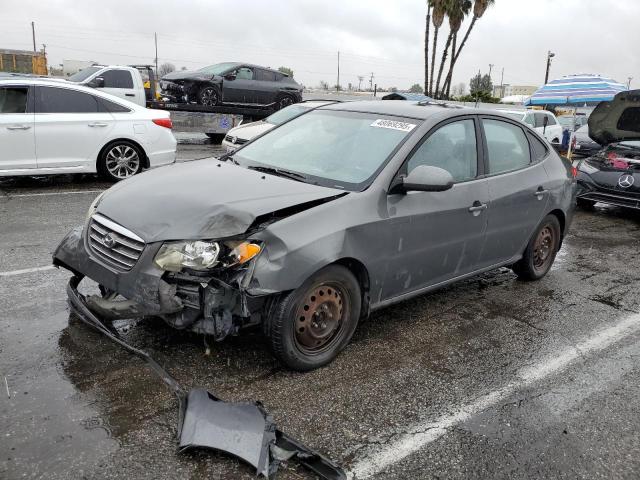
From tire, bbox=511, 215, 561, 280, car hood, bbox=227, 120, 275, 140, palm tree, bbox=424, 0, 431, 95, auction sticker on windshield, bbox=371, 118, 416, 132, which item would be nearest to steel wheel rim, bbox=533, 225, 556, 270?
tire, bbox=511, 215, 561, 280

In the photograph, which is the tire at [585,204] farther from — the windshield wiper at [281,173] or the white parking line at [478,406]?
the windshield wiper at [281,173]

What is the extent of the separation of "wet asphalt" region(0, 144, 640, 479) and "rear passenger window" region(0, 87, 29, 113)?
13.4ft

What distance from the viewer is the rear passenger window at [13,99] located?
814 centimetres

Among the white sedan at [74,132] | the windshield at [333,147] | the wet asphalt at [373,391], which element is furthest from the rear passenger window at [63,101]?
the windshield at [333,147]

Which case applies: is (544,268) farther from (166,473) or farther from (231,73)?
(231,73)

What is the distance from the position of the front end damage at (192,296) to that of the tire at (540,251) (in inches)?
121

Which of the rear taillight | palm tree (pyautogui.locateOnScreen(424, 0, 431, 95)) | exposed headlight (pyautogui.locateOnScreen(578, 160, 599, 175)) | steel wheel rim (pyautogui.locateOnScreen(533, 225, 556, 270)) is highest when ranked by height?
palm tree (pyautogui.locateOnScreen(424, 0, 431, 95))

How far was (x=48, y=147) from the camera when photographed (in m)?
8.38

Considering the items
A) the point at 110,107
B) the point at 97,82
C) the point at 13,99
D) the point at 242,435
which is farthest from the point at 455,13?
the point at 242,435

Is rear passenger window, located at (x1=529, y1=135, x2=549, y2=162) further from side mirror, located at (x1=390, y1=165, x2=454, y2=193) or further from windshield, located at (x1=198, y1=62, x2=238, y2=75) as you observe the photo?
windshield, located at (x1=198, y1=62, x2=238, y2=75)

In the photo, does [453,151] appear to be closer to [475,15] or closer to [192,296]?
[192,296]

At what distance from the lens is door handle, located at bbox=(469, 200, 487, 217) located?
4297 millimetres

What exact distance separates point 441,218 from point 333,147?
94 centimetres

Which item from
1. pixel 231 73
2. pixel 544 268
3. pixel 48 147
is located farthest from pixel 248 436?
pixel 231 73
